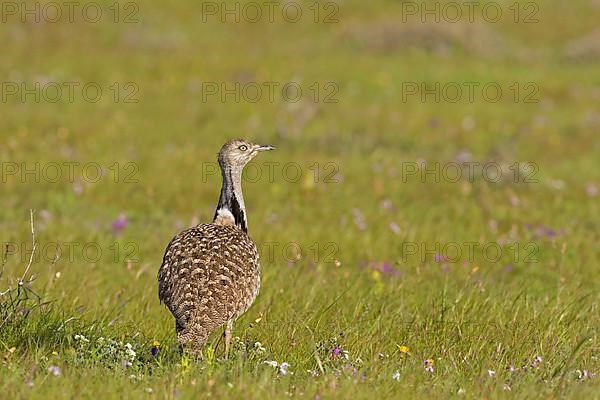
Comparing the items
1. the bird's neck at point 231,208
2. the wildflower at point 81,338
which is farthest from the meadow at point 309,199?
the bird's neck at point 231,208

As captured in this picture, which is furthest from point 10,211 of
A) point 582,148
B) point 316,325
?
point 582,148

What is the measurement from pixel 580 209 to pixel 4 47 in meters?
13.9

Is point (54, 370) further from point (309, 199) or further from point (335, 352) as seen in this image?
point (309, 199)

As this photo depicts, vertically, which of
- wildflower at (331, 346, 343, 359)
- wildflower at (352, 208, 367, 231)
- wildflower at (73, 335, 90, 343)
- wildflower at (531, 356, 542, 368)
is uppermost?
wildflower at (73, 335, 90, 343)

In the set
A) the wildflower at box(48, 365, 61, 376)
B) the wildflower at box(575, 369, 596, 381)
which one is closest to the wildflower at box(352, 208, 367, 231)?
the wildflower at box(575, 369, 596, 381)

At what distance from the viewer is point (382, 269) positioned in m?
8.96

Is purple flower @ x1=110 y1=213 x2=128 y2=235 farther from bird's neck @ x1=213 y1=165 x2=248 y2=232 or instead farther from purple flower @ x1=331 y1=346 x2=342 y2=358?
purple flower @ x1=331 y1=346 x2=342 y2=358

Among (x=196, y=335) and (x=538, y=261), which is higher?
(x=196, y=335)

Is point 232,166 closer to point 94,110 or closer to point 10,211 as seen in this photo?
point 10,211

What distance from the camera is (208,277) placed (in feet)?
19.1

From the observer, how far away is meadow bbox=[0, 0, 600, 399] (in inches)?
217

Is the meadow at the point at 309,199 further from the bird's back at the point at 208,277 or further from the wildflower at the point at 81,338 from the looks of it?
the bird's back at the point at 208,277

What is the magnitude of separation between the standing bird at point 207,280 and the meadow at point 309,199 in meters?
0.21

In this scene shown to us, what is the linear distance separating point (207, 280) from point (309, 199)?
20.9ft
